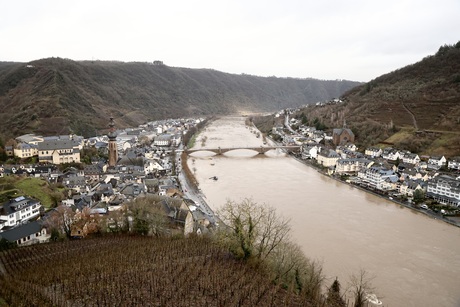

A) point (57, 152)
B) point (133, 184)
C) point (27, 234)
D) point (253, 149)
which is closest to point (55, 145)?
point (57, 152)

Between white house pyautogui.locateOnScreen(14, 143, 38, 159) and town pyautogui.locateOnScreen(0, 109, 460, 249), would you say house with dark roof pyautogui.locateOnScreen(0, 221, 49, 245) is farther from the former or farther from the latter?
white house pyautogui.locateOnScreen(14, 143, 38, 159)

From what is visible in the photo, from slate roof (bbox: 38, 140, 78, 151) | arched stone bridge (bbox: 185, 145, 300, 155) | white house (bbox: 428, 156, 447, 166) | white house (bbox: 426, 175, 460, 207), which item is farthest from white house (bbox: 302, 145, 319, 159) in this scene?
slate roof (bbox: 38, 140, 78, 151)

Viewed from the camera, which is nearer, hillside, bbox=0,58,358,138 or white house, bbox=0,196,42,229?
white house, bbox=0,196,42,229

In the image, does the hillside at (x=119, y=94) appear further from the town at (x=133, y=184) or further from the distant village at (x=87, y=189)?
the distant village at (x=87, y=189)

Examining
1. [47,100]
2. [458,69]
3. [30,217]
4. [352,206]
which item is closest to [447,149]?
[352,206]

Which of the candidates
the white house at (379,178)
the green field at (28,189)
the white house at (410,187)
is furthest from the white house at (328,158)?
the green field at (28,189)

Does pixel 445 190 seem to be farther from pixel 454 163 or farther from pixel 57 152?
pixel 57 152
